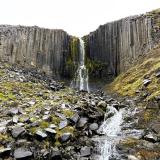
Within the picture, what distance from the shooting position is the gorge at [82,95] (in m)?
20.8

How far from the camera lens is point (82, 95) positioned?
36.3 m

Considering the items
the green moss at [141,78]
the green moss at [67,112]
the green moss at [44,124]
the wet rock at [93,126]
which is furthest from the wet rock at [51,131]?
the green moss at [141,78]

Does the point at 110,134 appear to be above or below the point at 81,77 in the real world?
below

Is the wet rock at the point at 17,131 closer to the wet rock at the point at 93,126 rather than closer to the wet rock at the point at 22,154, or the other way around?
the wet rock at the point at 22,154

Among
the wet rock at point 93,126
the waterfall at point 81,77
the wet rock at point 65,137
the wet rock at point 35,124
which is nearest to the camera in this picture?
the wet rock at point 65,137

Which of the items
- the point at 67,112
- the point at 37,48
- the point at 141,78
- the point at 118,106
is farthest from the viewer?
the point at 37,48

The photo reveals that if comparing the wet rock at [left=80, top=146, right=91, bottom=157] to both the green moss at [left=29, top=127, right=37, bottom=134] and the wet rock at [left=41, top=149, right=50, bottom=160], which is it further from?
the green moss at [left=29, top=127, right=37, bottom=134]

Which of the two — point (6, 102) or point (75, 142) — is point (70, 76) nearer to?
point (6, 102)

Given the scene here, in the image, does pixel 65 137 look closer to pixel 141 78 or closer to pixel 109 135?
pixel 109 135

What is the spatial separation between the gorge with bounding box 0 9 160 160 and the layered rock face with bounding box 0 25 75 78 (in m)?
0.12

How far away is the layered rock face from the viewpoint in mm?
49969

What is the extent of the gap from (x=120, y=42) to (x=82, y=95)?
1727 centimetres

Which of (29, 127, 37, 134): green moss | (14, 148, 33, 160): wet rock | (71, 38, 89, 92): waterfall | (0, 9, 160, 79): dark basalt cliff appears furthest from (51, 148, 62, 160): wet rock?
(71, 38, 89, 92): waterfall

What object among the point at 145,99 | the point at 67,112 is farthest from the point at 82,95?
the point at 67,112
